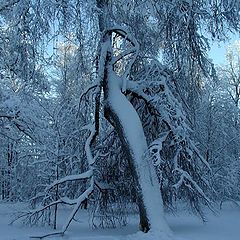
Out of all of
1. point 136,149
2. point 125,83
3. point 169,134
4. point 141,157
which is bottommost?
point 141,157

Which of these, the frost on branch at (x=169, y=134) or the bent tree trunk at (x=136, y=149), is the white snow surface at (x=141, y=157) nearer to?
the bent tree trunk at (x=136, y=149)

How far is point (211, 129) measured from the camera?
28.7 metres

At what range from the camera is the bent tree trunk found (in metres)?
10.0

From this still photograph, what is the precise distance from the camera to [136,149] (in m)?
10.4

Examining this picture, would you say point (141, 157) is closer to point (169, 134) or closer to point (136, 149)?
point (136, 149)

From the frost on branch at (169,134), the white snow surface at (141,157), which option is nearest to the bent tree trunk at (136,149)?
the white snow surface at (141,157)

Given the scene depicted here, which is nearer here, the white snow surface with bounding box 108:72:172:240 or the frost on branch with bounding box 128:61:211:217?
the white snow surface with bounding box 108:72:172:240

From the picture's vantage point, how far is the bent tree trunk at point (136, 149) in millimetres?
10000

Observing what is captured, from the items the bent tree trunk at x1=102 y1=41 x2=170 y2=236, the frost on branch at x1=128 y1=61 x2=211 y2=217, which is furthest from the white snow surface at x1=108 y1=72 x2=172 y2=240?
the frost on branch at x1=128 y1=61 x2=211 y2=217

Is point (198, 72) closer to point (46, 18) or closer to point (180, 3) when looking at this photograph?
point (180, 3)

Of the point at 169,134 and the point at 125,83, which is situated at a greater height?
the point at 125,83

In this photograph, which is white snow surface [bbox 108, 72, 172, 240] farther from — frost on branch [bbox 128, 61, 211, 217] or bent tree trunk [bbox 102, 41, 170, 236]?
frost on branch [bbox 128, 61, 211, 217]

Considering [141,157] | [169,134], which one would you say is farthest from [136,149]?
[169,134]

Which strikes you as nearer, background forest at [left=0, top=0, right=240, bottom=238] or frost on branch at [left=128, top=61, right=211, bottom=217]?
background forest at [left=0, top=0, right=240, bottom=238]
